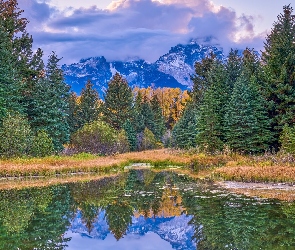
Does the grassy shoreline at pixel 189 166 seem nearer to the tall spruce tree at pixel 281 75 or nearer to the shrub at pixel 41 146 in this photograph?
the shrub at pixel 41 146

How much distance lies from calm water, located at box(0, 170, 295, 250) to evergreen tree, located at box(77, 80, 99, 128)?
4320 centimetres

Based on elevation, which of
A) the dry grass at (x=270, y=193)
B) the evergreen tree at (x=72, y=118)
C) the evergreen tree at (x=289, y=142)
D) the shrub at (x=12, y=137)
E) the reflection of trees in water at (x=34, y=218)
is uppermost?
the evergreen tree at (x=72, y=118)

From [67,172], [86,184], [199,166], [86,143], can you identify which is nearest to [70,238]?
[86,184]

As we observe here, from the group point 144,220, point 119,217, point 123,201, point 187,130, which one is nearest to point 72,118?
point 187,130

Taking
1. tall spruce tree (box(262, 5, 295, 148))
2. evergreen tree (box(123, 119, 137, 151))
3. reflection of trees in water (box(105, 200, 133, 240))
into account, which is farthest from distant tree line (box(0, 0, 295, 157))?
reflection of trees in water (box(105, 200, 133, 240))

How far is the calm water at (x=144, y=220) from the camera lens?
10.2 m

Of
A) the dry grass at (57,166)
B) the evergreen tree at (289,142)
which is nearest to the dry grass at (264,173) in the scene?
the evergreen tree at (289,142)

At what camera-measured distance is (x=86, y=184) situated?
22.7 meters

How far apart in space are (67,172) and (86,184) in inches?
254

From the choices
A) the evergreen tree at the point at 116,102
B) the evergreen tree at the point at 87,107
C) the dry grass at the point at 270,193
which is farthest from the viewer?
the evergreen tree at the point at 116,102

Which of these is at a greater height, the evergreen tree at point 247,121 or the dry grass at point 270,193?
the evergreen tree at point 247,121

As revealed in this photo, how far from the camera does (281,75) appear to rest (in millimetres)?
34188

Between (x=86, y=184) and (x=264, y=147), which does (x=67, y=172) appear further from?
(x=264, y=147)

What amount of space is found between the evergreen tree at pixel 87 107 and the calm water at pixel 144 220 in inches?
1701
